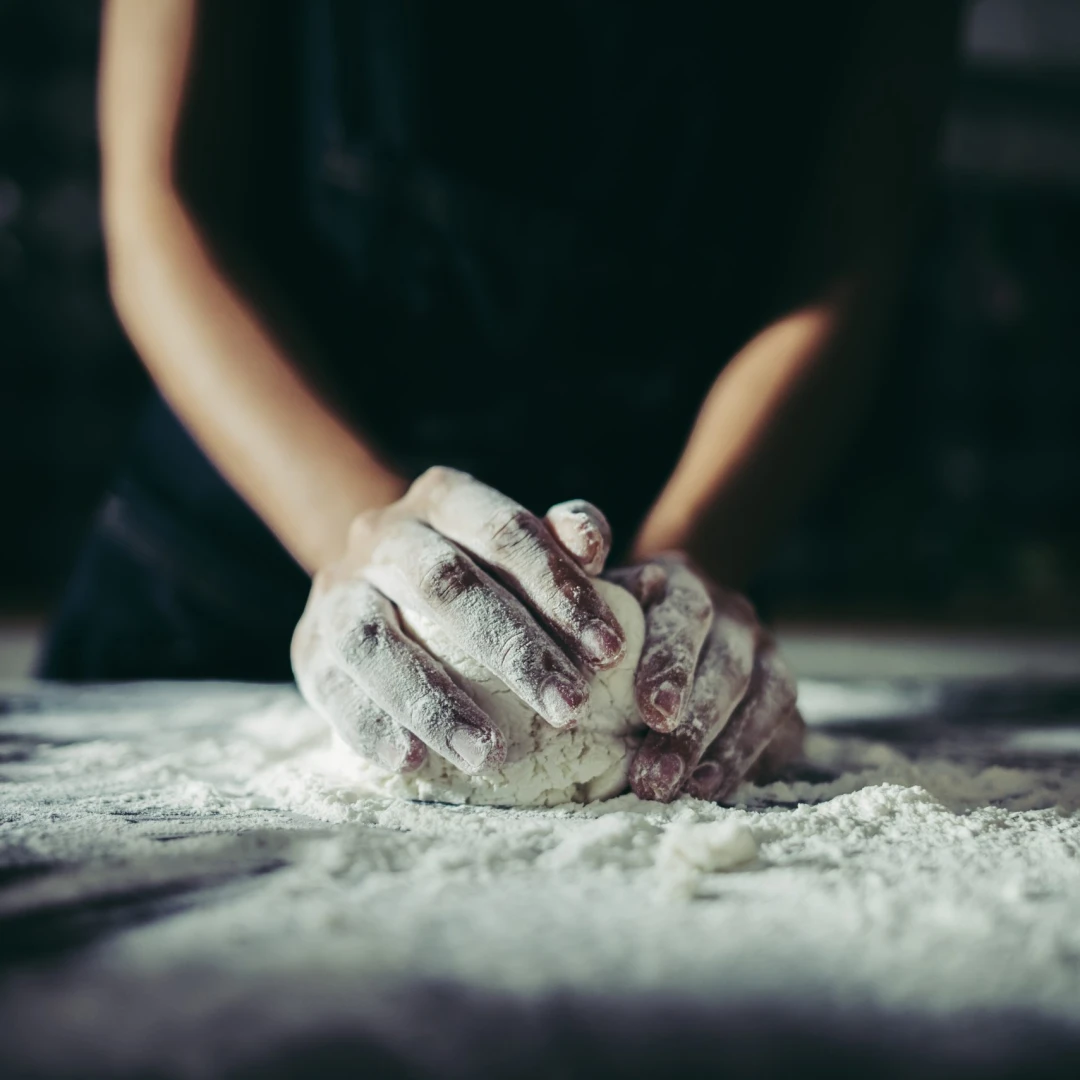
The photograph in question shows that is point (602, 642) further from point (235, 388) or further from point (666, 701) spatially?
point (235, 388)

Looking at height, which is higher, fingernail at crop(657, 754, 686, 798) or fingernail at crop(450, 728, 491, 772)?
fingernail at crop(450, 728, 491, 772)

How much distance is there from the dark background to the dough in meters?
3.12

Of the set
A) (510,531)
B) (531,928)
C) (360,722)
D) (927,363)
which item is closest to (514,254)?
(510,531)

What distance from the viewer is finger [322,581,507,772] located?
0.67 m

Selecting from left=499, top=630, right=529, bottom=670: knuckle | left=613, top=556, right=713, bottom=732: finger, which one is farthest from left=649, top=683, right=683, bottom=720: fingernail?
left=499, top=630, right=529, bottom=670: knuckle

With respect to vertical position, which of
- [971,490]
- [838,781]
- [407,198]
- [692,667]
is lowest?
[971,490]

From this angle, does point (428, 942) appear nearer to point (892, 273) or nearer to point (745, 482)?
point (745, 482)

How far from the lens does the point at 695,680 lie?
2.43ft

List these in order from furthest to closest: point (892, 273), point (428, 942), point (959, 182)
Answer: point (959, 182) → point (892, 273) → point (428, 942)

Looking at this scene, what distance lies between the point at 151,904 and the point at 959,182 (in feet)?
15.3

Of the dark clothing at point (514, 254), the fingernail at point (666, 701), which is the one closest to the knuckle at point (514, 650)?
the fingernail at point (666, 701)

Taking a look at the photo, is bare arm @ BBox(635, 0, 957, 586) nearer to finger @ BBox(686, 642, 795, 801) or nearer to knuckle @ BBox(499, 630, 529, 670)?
finger @ BBox(686, 642, 795, 801)

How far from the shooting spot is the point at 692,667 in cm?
72

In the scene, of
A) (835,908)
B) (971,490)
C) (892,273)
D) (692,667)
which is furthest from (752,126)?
(971,490)
